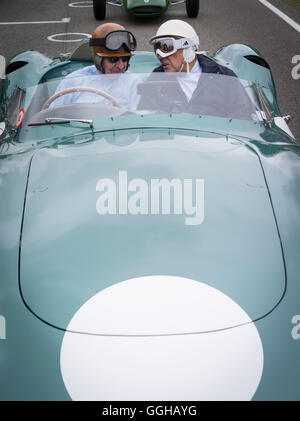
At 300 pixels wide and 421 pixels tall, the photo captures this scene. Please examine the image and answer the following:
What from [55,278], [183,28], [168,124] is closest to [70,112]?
A: [168,124]

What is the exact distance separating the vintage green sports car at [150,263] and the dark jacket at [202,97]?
0.64 feet

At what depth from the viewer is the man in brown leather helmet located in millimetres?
3084

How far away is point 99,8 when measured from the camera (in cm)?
1082

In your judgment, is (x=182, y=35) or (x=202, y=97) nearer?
(x=202, y=97)

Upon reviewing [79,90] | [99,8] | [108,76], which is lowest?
[79,90]

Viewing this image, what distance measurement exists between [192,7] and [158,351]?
33.3 feet

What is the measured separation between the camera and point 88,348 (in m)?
1.65

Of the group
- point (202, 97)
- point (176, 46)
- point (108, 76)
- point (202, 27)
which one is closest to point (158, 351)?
point (202, 97)

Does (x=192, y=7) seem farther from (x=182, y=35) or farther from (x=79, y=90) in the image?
(x=79, y=90)

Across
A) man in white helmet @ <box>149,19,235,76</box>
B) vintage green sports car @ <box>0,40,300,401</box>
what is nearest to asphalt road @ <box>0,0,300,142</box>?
man in white helmet @ <box>149,19,235,76</box>

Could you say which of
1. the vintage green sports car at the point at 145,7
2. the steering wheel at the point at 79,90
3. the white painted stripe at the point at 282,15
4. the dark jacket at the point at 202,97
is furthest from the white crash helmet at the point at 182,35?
the vintage green sports car at the point at 145,7

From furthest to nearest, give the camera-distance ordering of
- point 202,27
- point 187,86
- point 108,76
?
Answer: point 202,27 → point 108,76 → point 187,86
